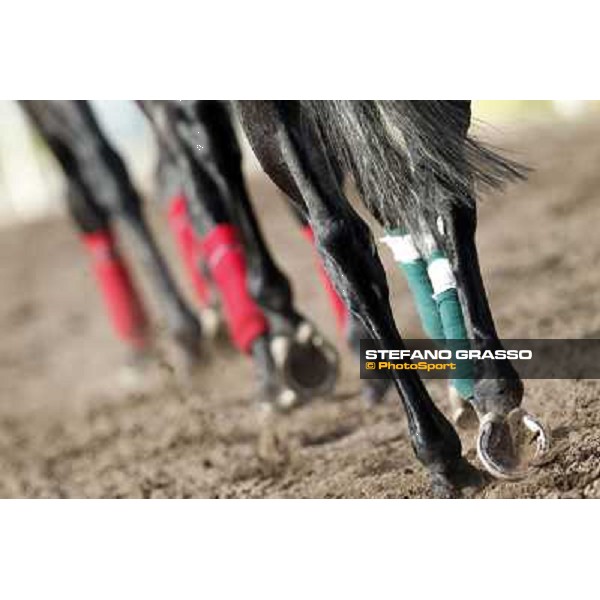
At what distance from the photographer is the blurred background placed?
3.60 m

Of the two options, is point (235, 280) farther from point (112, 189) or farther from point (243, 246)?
point (112, 189)

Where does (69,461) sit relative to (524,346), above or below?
below

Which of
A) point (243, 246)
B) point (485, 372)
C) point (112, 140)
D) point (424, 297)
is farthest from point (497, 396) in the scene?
point (112, 140)

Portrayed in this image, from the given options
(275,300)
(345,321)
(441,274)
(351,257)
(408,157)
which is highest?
(408,157)

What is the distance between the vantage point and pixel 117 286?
4539 millimetres

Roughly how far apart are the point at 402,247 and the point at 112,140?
1.22m

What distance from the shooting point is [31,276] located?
592 cm

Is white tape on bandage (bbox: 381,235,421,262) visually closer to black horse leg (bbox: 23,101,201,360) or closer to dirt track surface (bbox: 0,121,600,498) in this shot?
dirt track surface (bbox: 0,121,600,498)

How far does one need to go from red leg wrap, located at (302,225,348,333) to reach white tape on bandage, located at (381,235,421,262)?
0.61 feet

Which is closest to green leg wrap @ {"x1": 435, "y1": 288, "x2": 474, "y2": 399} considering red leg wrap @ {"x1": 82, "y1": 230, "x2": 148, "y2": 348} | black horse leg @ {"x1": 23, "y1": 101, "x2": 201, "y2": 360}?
black horse leg @ {"x1": 23, "y1": 101, "x2": 201, "y2": 360}

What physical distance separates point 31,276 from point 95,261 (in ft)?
4.70

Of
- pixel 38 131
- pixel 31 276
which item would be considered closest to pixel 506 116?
pixel 38 131
